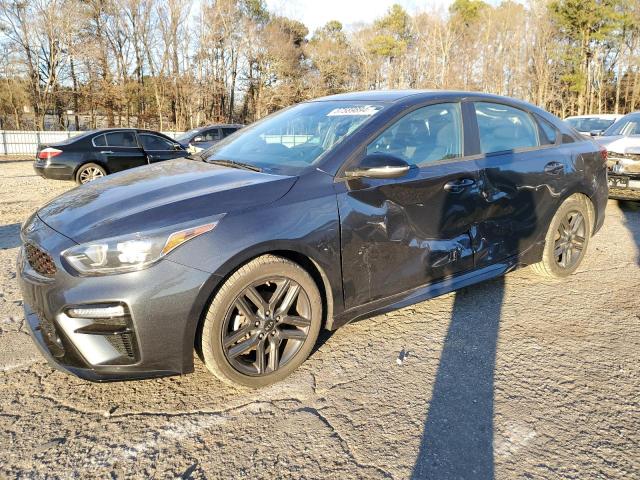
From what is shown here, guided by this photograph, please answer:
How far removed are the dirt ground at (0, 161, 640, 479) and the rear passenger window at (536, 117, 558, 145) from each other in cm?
147

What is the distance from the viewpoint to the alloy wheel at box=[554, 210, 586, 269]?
4164 mm

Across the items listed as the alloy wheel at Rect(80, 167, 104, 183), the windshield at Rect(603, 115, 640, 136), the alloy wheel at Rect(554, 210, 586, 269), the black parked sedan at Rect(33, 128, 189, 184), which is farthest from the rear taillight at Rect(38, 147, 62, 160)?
the windshield at Rect(603, 115, 640, 136)

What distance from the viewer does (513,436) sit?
7.20ft

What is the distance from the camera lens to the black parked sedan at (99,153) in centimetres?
985

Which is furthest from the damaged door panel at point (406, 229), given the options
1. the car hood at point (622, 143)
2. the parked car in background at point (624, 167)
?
the car hood at point (622, 143)

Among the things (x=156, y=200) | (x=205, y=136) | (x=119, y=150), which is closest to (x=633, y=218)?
(x=156, y=200)

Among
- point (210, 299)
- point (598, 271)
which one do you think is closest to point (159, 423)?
point (210, 299)

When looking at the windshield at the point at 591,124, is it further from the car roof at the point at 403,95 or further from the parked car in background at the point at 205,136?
the car roof at the point at 403,95

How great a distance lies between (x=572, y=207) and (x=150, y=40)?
35.9m

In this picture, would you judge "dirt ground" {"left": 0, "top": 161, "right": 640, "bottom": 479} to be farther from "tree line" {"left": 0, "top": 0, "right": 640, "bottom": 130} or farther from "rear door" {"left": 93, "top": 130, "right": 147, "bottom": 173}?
"tree line" {"left": 0, "top": 0, "right": 640, "bottom": 130}

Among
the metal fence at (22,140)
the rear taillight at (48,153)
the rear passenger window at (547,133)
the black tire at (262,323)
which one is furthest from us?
the metal fence at (22,140)

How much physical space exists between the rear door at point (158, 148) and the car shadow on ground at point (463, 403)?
9008 millimetres

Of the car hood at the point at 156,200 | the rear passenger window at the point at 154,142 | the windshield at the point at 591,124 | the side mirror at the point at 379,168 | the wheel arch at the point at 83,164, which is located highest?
the windshield at the point at 591,124

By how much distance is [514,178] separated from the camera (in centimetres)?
360
